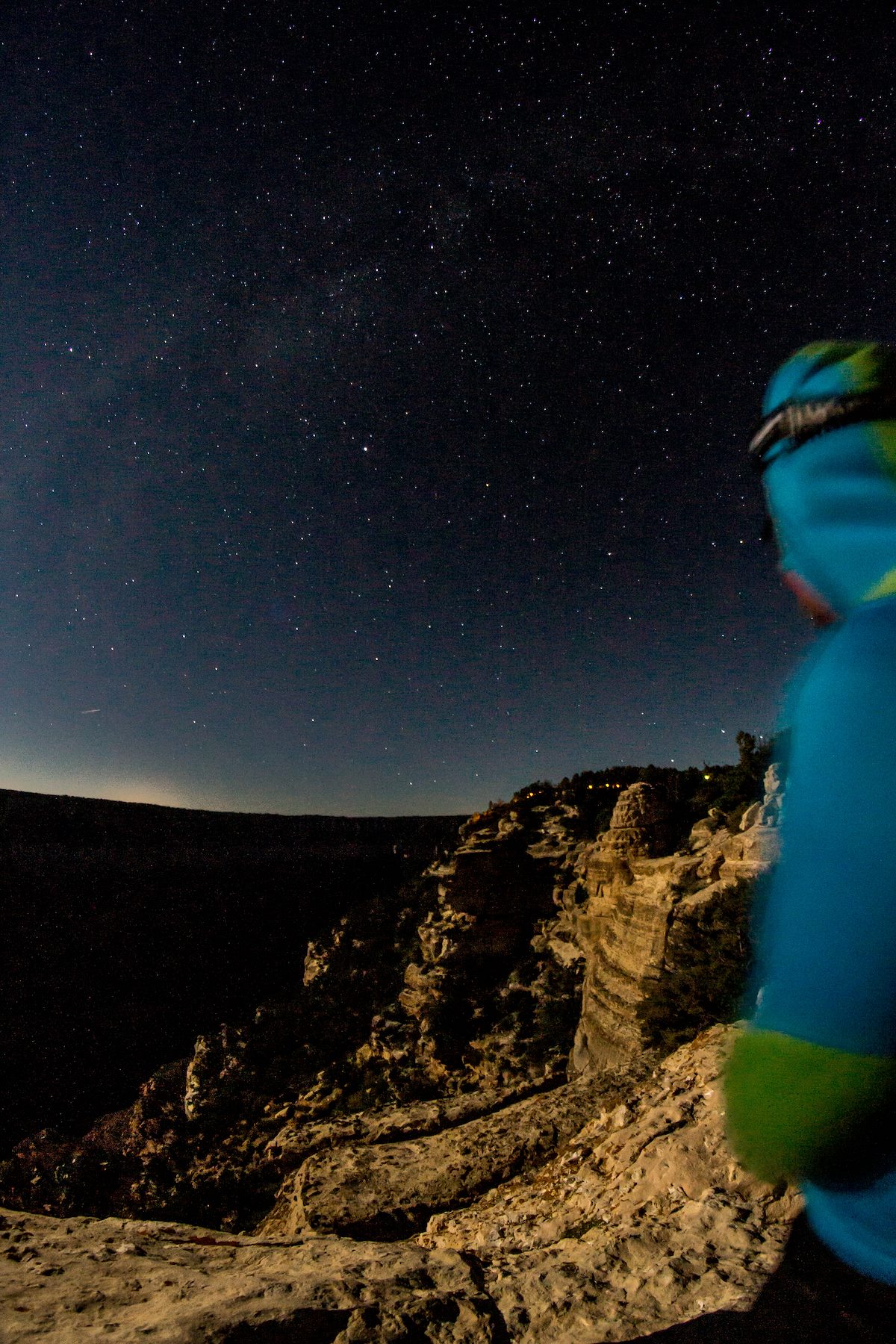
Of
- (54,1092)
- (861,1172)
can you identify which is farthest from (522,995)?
(54,1092)

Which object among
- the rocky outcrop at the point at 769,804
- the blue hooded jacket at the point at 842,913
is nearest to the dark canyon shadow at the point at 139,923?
the rocky outcrop at the point at 769,804

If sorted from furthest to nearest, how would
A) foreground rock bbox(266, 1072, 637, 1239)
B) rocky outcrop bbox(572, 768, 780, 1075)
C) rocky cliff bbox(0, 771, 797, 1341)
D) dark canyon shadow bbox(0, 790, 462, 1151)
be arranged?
1. dark canyon shadow bbox(0, 790, 462, 1151)
2. rocky outcrop bbox(572, 768, 780, 1075)
3. foreground rock bbox(266, 1072, 637, 1239)
4. rocky cliff bbox(0, 771, 797, 1341)

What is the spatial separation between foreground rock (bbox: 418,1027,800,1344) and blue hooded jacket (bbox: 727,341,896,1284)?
1039mm

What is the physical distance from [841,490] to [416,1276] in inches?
97.9

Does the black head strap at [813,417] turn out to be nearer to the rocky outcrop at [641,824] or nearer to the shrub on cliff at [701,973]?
the shrub on cliff at [701,973]

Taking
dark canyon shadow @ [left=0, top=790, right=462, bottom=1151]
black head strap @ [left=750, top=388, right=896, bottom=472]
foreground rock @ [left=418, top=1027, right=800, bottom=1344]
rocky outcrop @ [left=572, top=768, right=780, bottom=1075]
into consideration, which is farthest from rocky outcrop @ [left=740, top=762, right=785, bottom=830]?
dark canyon shadow @ [left=0, top=790, right=462, bottom=1151]

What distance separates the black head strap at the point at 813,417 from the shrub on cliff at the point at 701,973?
27.0 ft

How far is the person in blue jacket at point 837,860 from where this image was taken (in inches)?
30.3

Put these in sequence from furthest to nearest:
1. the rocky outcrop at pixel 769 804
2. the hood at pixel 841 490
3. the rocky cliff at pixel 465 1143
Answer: the rocky outcrop at pixel 769 804 → the rocky cliff at pixel 465 1143 → the hood at pixel 841 490

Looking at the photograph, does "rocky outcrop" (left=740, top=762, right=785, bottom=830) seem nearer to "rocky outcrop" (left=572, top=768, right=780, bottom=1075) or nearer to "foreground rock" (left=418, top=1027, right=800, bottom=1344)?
"rocky outcrop" (left=572, top=768, right=780, bottom=1075)

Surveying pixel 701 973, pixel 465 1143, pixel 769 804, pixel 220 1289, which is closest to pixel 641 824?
pixel 701 973

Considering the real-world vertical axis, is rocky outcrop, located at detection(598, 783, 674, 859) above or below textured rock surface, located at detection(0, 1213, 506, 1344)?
above

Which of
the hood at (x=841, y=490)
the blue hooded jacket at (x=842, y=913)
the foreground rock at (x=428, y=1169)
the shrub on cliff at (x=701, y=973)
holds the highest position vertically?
the hood at (x=841, y=490)

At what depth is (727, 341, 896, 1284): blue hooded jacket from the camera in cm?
77
